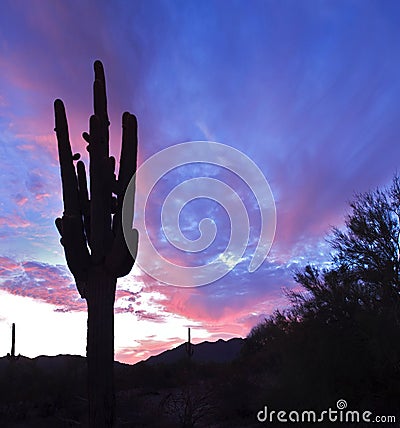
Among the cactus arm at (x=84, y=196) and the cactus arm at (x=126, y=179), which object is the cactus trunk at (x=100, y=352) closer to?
the cactus arm at (x=126, y=179)

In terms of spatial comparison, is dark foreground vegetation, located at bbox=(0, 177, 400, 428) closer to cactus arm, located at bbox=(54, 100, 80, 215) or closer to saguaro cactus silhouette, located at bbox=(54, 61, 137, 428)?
saguaro cactus silhouette, located at bbox=(54, 61, 137, 428)

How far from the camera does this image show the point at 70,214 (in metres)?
9.98

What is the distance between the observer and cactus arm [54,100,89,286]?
9.70 m

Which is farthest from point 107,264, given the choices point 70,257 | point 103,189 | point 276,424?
point 276,424

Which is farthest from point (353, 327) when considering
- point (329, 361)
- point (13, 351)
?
point (13, 351)

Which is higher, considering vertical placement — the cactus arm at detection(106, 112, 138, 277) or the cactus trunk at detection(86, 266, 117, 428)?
the cactus arm at detection(106, 112, 138, 277)

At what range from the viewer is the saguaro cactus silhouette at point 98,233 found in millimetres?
9180

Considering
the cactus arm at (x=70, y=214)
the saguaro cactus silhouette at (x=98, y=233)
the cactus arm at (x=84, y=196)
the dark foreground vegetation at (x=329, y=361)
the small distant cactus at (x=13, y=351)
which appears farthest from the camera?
the small distant cactus at (x=13, y=351)

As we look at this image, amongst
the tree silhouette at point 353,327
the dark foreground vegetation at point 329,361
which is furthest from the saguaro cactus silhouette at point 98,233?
the tree silhouette at point 353,327

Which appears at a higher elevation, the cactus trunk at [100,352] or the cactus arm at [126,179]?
the cactus arm at [126,179]

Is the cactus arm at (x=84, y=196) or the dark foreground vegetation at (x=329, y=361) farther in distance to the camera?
the dark foreground vegetation at (x=329, y=361)

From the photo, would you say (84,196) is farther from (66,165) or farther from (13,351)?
(13,351)

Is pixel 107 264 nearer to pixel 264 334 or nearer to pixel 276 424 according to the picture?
pixel 276 424

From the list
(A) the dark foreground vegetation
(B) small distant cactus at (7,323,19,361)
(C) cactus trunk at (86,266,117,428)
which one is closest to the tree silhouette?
(A) the dark foreground vegetation
